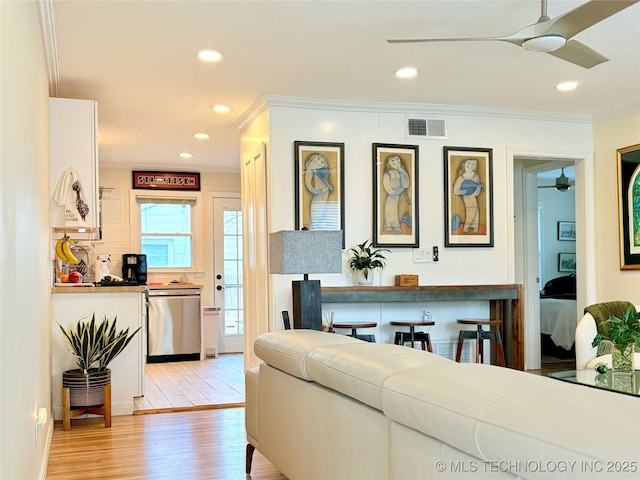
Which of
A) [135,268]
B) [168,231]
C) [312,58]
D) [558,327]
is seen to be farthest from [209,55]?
[558,327]

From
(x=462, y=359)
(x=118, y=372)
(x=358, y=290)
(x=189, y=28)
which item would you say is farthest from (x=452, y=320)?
(x=189, y=28)

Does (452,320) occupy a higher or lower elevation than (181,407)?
higher

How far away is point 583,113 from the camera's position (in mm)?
6195

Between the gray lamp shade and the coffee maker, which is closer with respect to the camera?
the gray lamp shade

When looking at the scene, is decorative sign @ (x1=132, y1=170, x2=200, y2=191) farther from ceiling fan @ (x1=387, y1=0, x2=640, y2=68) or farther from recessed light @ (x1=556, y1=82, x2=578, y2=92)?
ceiling fan @ (x1=387, y1=0, x2=640, y2=68)

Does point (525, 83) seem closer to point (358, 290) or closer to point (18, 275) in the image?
point (358, 290)

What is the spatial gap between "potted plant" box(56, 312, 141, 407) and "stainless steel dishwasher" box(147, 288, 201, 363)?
11.0 ft

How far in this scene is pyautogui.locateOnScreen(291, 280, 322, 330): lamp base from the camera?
3.31m

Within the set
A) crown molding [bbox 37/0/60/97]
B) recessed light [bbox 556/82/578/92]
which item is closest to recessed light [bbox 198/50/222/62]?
crown molding [bbox 37/0/60/97]

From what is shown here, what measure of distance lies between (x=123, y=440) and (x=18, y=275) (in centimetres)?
238

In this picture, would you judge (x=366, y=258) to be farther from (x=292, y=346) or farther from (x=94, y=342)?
(x=292, y=346)

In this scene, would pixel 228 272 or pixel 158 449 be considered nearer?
pixel 158 449

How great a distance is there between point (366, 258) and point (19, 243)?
355cm

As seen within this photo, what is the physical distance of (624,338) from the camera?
3377mm
